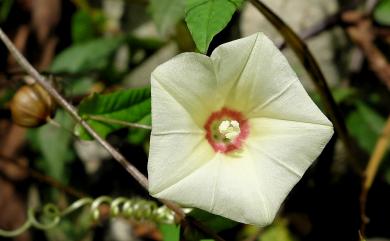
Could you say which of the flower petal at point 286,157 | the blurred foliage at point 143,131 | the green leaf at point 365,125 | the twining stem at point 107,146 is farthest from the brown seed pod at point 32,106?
the green leaf at point 365,125

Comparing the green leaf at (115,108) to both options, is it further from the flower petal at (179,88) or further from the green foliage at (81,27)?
the green foliage at (81,27)

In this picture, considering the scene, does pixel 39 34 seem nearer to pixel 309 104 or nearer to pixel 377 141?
pixel 377 141

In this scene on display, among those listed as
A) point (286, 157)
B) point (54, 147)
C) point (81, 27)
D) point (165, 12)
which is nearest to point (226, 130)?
point (286, 157)

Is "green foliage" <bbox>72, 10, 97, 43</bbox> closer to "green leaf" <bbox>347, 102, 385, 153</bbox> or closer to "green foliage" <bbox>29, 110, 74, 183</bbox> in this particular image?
"green foliage" <bbox>29, 110, 74, 183</bbox>

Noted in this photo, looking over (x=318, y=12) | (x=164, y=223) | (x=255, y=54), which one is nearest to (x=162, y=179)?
(x=255, y=54)

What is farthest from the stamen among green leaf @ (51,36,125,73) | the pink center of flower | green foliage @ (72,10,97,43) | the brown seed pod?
green foliage @ (72,10,97,43)

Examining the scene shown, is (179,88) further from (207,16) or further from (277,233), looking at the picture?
(277,233)
